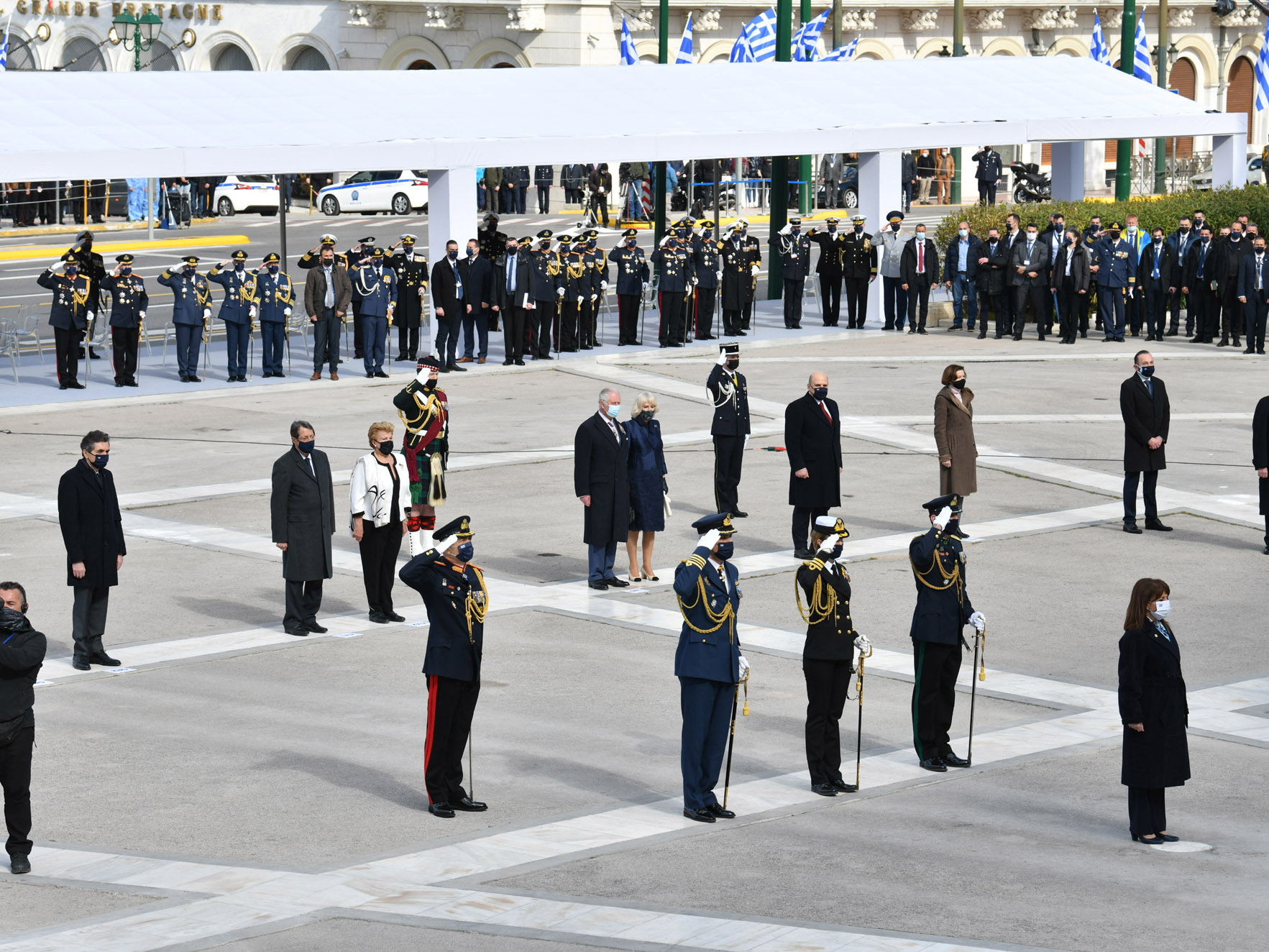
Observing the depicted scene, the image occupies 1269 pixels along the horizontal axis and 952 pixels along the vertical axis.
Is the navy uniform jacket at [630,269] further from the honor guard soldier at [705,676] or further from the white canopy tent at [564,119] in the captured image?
the honor guard soldier at [705,676]

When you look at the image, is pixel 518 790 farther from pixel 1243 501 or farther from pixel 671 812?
pixel 1243 501

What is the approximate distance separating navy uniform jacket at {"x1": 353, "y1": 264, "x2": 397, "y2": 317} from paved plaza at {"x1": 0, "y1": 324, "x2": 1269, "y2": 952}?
502cm

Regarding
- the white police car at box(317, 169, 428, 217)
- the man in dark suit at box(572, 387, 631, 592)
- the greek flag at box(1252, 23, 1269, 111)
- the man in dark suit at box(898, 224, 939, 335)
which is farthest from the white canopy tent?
the white police car at box(317, 169, 428, 217)

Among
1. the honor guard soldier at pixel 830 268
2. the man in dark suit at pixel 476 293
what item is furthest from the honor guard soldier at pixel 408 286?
the honor guard soldier at pixel 830 268

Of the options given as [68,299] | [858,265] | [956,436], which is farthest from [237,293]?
[956,436]

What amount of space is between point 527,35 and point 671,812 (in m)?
52.4

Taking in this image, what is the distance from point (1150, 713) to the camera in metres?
10.8

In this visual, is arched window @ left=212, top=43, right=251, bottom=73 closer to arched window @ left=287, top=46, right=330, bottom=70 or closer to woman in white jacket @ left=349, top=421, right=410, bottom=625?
arched window @ left=287, top=46, right=330, bottom=70

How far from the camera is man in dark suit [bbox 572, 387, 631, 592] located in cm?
1689

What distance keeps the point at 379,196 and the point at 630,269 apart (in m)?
25.8

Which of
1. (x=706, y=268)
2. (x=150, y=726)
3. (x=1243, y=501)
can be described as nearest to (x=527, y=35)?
(x=706, y=268)

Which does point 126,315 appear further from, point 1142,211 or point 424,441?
point 1142,211

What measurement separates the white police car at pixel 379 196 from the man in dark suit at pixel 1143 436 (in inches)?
1525

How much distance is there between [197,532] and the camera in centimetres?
1930
